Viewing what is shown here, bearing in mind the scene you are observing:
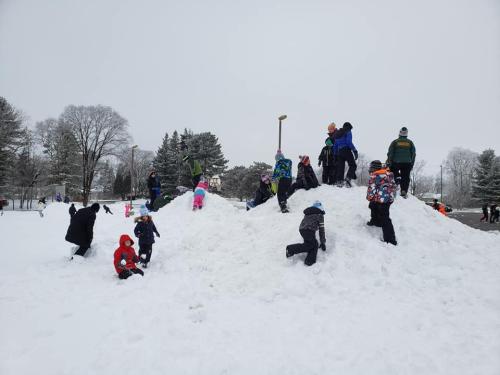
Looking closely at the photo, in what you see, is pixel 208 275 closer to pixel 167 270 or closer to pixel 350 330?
pixel 167 270

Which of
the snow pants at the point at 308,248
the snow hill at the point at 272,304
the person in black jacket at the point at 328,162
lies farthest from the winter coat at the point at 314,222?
the person in black jacket at the point at 328,162

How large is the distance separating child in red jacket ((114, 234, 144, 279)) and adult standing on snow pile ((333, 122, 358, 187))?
602cm

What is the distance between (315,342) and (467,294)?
10.2 feet

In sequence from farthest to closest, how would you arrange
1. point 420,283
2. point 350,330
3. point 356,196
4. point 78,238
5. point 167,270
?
point 356,196 → point 78,238 → point 167,270 → point 420,283 → point 350,330

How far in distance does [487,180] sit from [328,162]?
4590 centimetres

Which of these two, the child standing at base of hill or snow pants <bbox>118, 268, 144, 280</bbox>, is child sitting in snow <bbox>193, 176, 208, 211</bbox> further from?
the child standing at base of hill

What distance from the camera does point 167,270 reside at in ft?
22.1

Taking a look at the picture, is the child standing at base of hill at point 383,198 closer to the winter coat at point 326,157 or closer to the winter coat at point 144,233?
the winter coat at point 326,157

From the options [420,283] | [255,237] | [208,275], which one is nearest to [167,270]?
[208,275]

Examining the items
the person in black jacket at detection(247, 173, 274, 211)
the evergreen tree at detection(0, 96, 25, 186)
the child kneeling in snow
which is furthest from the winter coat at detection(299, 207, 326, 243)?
the evergreen tree at detection(0, 96, 25, 186)

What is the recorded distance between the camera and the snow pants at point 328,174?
30.7 ft

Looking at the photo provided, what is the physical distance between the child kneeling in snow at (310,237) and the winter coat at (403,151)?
4071 millimetres

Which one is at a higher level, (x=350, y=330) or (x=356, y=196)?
(x=356, y=196)

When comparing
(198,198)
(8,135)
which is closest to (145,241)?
(198,198)
